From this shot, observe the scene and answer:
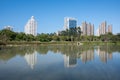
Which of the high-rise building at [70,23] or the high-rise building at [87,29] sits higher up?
the high-rise building at [70,23]

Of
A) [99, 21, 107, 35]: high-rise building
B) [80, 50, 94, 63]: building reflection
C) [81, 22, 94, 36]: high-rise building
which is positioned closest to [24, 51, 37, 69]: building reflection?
[80, 50, 94, 63]: building reflection

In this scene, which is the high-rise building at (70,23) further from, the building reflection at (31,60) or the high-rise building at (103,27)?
the building reflection at (31,60)

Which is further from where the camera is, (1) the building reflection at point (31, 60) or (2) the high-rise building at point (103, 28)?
(2) the high-rise building at point (103, 28)

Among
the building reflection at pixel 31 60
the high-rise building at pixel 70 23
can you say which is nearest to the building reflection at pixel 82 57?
the building reflection at pixel 31 60

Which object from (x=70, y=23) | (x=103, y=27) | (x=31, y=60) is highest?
(x=70, y=23)

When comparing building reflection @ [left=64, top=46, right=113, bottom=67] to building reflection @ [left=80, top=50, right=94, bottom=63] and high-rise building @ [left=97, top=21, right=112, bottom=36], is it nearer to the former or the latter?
building reflection @ [left=80, top=50, right=94, bottom=63]

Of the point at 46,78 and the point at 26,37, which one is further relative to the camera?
the point at 26,37

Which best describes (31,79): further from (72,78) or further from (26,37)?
(26,37)

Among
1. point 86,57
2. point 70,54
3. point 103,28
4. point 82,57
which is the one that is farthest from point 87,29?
point 82,57

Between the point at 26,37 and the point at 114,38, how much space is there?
37.2 m

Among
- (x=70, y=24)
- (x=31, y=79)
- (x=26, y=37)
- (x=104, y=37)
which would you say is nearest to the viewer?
(x=31, y=79)

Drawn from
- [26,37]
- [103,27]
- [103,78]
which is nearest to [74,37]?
[26,37]

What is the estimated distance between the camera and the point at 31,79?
25.1ft

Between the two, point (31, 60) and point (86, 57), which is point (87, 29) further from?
point (31, 60)
